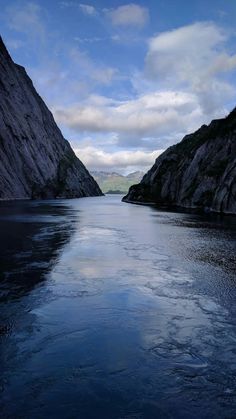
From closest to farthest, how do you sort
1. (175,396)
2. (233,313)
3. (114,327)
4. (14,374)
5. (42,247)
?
(175,396), (14,374), (114,327), (233,313), (42,247)

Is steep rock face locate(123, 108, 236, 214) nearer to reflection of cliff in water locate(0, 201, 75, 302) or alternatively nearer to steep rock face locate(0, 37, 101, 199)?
reflection of cliff in water locate(0, 201, 75, 302)

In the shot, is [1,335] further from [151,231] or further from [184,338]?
[151,231]

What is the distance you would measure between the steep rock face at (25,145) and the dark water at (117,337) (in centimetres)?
10766

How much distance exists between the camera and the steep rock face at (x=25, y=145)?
132m

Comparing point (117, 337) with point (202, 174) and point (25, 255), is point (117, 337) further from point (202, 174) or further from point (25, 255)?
→ point (202, 174)

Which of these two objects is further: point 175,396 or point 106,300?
point 106,300

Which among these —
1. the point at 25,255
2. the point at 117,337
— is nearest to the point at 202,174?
the point at 25,255

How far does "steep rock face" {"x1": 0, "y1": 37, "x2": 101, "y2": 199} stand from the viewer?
432ft

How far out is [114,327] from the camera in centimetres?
1280

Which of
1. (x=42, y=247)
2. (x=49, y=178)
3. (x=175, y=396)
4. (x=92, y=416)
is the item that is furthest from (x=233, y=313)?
(x=49, y=178)

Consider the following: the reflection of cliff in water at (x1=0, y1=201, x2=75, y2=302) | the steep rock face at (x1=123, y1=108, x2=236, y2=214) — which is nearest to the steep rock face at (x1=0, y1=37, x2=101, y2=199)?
the steep rock face at (x1=123, y1=108, x2=236, y2=214)

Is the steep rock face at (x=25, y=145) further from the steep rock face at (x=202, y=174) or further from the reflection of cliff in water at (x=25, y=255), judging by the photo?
the reflection of cliff in water at (x=25, y=255)

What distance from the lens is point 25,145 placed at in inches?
5782

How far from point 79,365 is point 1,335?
10.4ft
